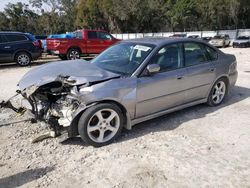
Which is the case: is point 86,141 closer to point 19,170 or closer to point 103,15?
point 19,170

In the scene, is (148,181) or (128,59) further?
(128,59)

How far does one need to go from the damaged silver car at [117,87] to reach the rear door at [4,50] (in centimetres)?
883

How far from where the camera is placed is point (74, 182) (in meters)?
3.30

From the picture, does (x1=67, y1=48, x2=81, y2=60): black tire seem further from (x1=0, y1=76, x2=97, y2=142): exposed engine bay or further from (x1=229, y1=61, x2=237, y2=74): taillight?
(x1=0, y1=76, x2=97, y2=142): exposed engine bay

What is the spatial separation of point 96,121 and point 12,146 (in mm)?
1385

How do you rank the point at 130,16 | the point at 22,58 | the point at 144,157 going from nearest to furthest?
the point at 144,157 < the point at 22,58 < the point at 130,16

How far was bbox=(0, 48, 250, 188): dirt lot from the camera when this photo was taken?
3.32 meters

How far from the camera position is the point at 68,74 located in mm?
4320

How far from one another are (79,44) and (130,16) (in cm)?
3311

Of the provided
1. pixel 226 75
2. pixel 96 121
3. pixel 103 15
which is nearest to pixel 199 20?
pixel 103 15

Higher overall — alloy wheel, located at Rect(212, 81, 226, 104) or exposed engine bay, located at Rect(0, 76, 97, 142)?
exposed engine bay, located at Rect(0, 76, 97, 142)

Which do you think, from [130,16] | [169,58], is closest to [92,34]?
[169,58]

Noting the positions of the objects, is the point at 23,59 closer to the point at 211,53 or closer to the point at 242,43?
the point at 211,53

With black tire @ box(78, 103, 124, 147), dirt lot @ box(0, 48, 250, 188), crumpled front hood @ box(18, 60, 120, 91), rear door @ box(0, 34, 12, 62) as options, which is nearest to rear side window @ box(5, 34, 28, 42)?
rear door @ box(0, 34, 12, 62)
